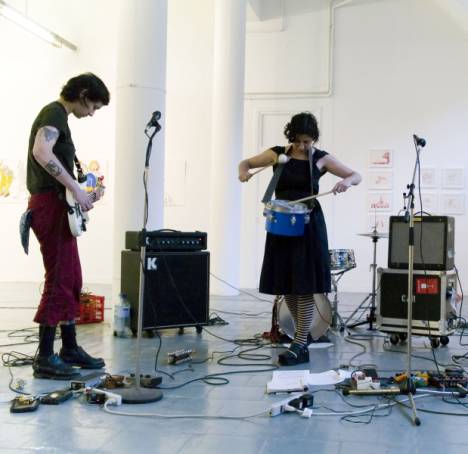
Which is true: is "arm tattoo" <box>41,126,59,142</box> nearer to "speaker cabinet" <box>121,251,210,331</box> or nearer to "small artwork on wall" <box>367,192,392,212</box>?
"speaker cabinet" <box>121,251,210,331</box>

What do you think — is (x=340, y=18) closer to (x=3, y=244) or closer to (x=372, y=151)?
(x=372, y=151)

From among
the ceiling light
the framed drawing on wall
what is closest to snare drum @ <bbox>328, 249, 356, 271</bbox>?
the framed drawing on wall

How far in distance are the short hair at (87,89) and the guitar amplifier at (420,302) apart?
2397 millimetres

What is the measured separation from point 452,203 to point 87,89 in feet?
20.7

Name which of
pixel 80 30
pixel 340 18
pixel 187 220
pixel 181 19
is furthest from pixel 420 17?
pixel 80 30

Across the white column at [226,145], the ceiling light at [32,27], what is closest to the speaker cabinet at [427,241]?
the white column at [226,145]

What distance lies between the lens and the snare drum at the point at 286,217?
3393 mm

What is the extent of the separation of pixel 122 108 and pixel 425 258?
105 inches

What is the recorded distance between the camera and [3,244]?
9.62m

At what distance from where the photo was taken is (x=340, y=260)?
4848 mm

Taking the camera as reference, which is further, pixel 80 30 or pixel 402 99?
pixel 80 30

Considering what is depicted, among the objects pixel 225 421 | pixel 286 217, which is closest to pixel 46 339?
pixel 225 421

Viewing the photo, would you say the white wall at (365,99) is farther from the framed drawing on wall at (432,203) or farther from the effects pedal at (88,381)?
the effects pedal at (88,381)

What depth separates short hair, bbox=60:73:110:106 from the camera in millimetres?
3154
